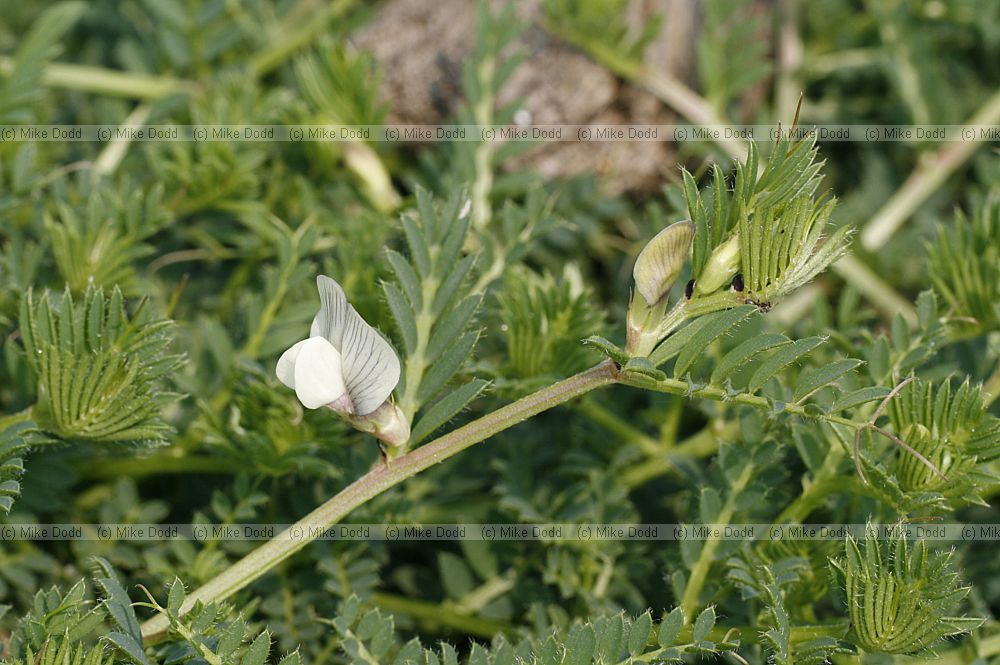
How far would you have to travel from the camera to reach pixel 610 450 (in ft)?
5.47

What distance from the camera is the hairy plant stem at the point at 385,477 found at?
1.14m

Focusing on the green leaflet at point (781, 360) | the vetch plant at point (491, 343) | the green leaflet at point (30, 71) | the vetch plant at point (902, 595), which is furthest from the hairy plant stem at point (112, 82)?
the vetch plant at point (902, 595)

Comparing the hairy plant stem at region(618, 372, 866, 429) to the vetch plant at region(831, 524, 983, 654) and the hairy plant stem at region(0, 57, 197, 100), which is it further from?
the hairy plant stem at region(0, 57, 197, 100)

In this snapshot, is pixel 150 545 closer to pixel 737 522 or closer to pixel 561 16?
pixel 737 522

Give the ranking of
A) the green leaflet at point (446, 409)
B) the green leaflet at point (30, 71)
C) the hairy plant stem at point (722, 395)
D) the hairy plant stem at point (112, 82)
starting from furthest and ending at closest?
the hairy plant stem at point (112, 82), the green leaflet at point (30, 71), the green leaflet at point (446, 409), the hairy plant stem at point (722, 395)

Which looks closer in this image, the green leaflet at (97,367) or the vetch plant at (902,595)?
the vetch plant at (902,595)

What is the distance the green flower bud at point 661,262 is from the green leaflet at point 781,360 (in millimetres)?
142

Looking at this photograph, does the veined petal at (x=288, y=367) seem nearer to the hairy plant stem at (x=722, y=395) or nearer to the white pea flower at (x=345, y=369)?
the white pea flower at (x=345, y=369)

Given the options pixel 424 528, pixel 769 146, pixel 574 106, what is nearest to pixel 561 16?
pixel 574 106

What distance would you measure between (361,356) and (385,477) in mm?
146

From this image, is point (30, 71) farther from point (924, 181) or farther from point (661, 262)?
point (924, 181)

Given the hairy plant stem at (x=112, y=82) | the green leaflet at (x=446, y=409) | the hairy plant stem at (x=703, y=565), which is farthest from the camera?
the hairy plant stem at (x=112, y=82)

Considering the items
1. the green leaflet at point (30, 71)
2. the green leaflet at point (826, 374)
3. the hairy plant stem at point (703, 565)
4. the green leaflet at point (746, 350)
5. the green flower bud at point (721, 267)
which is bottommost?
the hairy plant stem at point (703, 565)

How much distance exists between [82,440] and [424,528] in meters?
0.56
